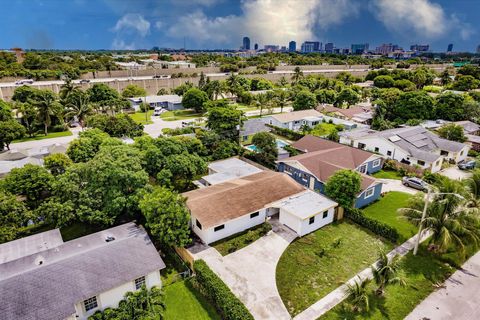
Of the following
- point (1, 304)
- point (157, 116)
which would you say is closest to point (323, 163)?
point (1, 304)

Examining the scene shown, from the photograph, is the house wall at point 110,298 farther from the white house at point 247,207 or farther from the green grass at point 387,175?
the green grass at point 387,175

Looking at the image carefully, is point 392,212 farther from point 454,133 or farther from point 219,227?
point 454,133

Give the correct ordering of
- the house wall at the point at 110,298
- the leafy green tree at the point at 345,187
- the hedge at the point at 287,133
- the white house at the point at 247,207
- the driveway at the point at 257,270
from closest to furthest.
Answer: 1. the house wall at the point at 110,298
2. the driveway at the point at 257,270
3. the white house at the point at 247,207
4. the leafy green tree at the point at 345,187
5. the hedge at the point at 287,133

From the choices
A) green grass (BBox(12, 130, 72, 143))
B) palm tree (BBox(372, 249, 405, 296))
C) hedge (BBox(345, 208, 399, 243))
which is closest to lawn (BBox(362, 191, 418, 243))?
hedge (BBox(345, 208, 399, 243))

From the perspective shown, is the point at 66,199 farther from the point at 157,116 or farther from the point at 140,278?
the point at 157,116

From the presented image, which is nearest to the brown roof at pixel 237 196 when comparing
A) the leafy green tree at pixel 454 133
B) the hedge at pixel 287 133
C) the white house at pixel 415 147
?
the white house at pixel 415 147

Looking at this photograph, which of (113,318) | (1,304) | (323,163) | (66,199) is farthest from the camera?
(323,163)

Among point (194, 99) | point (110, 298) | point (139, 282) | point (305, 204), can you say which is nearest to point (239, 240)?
point (305, 204)

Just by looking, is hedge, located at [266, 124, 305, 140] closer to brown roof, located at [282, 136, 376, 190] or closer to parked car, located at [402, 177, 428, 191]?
brown roof, located at [282, 136, 376, 190]
